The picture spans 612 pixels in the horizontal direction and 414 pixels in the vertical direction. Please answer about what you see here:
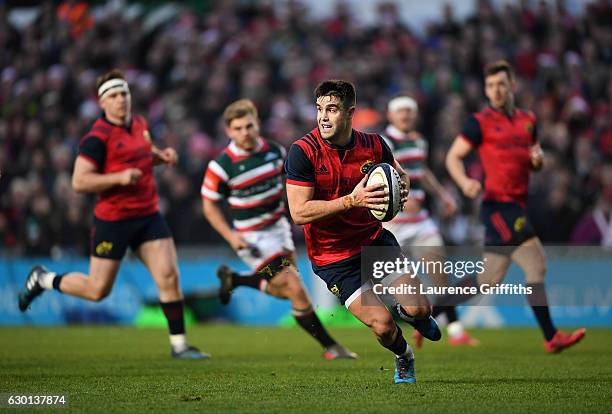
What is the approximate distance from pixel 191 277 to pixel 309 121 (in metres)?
3.98

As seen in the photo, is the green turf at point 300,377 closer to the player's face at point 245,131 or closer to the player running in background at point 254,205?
the player running in background at point 254,205

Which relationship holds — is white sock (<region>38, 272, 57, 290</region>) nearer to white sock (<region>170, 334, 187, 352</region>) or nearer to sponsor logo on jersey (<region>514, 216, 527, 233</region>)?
white sock (<region>170, 334, 187, 352</region>)

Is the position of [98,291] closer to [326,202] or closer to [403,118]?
[326,202]

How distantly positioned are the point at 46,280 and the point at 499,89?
208 inches

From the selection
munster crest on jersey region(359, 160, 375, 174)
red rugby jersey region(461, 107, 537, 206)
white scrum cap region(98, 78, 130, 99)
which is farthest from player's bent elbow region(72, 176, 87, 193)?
red rugby jersey region(461, 107, 537, 206)

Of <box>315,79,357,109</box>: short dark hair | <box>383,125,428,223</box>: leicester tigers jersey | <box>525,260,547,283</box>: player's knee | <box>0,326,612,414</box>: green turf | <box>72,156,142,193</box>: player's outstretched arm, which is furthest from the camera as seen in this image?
<box>383,125,428,223</box>: leicester tigers jersey

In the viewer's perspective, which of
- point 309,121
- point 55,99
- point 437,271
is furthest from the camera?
point 55,99

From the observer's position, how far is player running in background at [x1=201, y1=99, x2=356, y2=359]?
1088 cm

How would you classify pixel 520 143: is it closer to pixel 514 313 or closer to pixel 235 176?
pixel 235 176

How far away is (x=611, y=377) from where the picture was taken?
28.2ft

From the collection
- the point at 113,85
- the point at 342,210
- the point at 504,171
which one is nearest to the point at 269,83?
the point at 504,171

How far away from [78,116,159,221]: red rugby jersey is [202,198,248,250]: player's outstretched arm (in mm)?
653

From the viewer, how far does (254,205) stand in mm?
11164

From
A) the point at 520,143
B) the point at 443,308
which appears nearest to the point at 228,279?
the point at 443,308
